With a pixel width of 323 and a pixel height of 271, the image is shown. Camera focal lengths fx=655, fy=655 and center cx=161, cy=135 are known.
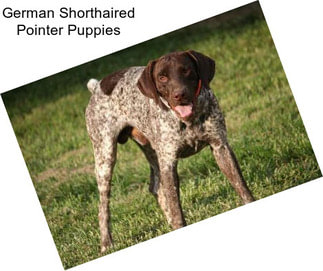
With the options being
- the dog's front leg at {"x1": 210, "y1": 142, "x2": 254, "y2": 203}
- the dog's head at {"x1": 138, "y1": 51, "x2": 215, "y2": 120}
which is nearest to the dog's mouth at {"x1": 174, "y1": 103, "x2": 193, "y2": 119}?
the dog's head at {"x1": 138, "y1": 51, "x2": 215, "y2": 120}

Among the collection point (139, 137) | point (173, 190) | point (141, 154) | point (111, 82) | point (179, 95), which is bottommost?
point (173, 190)

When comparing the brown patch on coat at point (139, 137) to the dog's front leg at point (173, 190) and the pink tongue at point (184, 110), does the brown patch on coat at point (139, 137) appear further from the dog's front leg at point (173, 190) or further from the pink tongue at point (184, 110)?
the pink tongue at point (184, 110)

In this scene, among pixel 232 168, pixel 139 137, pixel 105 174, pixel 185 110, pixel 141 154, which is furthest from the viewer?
pixel 141 154

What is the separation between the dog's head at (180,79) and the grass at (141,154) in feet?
3.91

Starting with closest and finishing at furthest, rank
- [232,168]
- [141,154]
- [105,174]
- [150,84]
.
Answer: [150,84] < [232,168] < [105,174] < [141,154]

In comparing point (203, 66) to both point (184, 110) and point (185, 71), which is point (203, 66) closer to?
point (185, 71)

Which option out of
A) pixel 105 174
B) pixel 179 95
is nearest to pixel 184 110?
pixel 179 95

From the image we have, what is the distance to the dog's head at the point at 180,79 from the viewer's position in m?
5.48

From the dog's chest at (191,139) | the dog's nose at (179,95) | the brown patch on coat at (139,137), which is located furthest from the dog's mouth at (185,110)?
the brown patch on coat at (139,137)

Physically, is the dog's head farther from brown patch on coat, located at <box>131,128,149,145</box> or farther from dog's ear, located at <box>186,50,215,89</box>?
brown patch on coat, located at <box>131,128,149,145</box>

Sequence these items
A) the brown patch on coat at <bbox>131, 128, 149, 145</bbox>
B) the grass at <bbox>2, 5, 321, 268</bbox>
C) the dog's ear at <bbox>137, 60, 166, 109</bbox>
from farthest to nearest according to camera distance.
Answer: the grass at <bbox>2, 5, 321, 268</bbox> → the brown patch on coat at <bbox>131, 128, 149, 145</bbox> → the dog's ear at <bbox>137, 60, 166, 109</bbox>

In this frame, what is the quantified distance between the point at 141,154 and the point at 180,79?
3494mm

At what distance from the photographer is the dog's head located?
18.0ft

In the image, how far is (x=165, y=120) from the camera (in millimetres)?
5797
